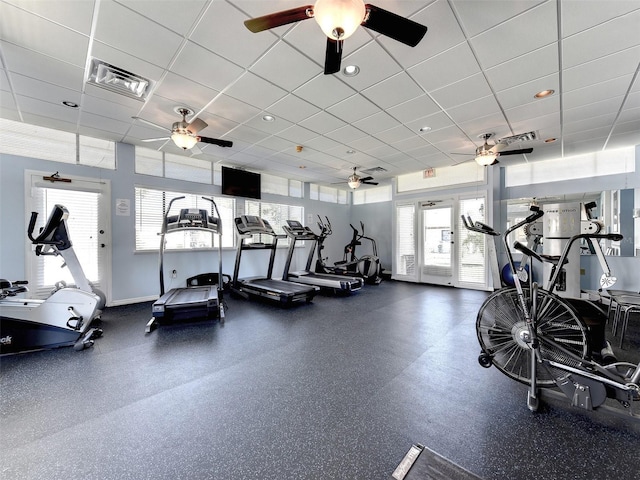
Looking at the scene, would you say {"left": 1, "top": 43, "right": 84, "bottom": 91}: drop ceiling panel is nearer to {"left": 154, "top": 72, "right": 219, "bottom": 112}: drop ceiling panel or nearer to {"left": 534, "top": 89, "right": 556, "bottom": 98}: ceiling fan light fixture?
{"left": 154, "top": 72, "right": 219, "bottom": 112}: drop ceiling panel

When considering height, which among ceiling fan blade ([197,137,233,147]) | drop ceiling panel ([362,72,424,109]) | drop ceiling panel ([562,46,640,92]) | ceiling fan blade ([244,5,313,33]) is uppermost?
drop ceiling panel ([362,72,424,109])

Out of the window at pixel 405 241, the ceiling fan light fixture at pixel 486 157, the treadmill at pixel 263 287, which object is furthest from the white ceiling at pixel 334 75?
the window at pixel 405 241

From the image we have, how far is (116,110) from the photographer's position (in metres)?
3.52

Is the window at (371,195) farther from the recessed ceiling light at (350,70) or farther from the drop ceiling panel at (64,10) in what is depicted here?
the drop ceiling panel at (64,10)

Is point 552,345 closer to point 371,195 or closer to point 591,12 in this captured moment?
point 591,12

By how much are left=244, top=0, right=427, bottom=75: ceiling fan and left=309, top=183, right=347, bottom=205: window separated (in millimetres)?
6349

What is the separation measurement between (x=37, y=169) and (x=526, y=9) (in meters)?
6.35

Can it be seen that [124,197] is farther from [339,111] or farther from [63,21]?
[339,111]

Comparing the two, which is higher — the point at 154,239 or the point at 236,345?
the point at 154,239

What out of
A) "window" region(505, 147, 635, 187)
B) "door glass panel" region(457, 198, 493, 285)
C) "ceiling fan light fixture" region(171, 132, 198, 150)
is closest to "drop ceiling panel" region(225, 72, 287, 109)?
"ceiling fan light fixture" region(171, 132, 198, 150)

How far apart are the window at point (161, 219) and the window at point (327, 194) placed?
9.28ft

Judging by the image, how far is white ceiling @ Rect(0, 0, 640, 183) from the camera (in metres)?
2.05

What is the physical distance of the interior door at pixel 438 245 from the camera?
21.6 feet

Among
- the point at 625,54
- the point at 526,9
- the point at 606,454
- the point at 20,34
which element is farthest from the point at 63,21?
the point at 625,54
